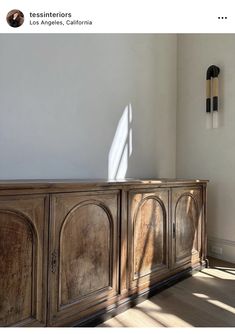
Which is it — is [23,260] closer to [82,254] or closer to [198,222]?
[82,254]

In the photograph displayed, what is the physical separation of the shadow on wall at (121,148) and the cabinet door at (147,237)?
2.00 feet

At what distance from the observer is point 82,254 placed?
4.93 feet

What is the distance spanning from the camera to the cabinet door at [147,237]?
5.97 feet

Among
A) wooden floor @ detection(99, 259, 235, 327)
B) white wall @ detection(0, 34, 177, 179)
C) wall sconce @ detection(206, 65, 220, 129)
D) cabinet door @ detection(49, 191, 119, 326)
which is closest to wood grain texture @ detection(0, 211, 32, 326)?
cabinet door @ detection(49, 191, 119, 326)

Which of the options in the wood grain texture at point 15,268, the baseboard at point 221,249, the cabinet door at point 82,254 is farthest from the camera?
the baseboard at point 221,249

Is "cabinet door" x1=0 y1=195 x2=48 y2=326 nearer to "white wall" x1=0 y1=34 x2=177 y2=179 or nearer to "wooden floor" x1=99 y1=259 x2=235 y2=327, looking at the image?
"wooden floor" x1=99 y1=259 x2=235 y2=327

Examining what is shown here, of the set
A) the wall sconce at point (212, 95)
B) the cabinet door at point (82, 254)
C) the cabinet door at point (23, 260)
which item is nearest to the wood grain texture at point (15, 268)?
the cabinet door at point (23, 260)

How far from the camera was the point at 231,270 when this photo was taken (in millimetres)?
2494

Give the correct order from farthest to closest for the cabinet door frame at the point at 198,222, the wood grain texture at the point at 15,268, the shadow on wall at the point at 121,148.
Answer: the shadow on wall at the point at 121,148
the cabinet door frame at the point at 198,222
the wood grain texture at the point at 15,268

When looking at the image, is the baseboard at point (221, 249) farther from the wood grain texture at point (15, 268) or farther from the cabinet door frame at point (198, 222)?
the wood grain texture at point (15, 268)

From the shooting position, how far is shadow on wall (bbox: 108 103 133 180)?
8.17 ft

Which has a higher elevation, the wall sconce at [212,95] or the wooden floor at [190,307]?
the wall sconce at [212,95]

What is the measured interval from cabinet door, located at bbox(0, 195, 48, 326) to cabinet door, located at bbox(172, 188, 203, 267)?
1255 mm
